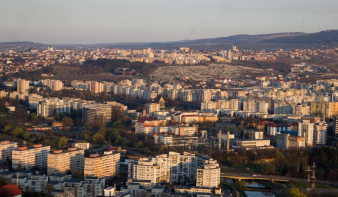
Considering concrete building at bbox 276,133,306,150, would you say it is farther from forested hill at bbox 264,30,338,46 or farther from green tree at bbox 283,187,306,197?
forested hill at bbox 264,30,338,46

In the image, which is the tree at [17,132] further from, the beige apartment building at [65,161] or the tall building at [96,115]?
the beige apartment building at [65,161]

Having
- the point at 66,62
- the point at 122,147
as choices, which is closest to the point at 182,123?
the point at 122,147

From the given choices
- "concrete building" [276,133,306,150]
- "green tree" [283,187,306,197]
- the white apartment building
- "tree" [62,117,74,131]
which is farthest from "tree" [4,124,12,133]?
"green tree" [283,187,306,197]

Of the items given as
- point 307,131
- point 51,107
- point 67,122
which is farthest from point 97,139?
point 51,107

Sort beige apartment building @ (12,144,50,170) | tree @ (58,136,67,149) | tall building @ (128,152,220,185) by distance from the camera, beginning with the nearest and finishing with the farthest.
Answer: tall building @ (128,152,220,185)
beige apartment building @ (12,144,50,170)
tree @ (58,136,67,149)

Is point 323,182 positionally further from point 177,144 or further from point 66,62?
point 66,62

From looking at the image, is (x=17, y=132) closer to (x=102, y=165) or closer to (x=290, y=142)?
(x=102, y=165)
